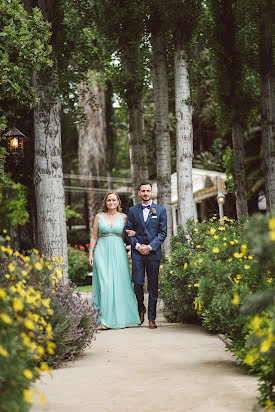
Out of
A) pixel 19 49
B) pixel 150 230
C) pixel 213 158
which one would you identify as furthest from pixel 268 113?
pixel 213 158

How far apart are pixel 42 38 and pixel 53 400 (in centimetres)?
546

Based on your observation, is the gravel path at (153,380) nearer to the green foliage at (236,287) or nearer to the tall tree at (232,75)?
the green foliage at (236,287)

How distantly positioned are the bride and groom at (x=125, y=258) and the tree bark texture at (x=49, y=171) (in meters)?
0.74

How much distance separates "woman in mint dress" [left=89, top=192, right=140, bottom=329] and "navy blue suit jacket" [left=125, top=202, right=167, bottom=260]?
43 centimetres

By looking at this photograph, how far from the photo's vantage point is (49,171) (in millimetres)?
10391

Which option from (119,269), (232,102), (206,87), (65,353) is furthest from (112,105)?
(65,353)

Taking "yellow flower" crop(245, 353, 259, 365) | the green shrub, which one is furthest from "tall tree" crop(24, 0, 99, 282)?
"yellow flower" crop(245, 353, 259, 365)

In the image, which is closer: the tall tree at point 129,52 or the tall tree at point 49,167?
the tall tree at point 49,167

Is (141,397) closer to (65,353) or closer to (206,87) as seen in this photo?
(65,353)

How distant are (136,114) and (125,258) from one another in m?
6.15

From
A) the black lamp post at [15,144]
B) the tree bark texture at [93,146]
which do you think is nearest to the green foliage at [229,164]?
the black lamp post at [15,144]

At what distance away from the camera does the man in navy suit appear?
10547mm

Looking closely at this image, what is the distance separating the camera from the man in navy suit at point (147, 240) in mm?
10547

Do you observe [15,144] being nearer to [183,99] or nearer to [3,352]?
[183,99]
